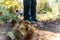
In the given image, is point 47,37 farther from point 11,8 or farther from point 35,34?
point 11,8

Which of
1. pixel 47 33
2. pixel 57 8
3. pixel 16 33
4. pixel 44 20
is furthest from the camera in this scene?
pixel 57 8

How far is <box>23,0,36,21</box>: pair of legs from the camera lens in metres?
1.61

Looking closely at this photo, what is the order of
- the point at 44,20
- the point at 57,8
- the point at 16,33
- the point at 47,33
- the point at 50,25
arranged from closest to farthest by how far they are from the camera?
the point at 16,33
the point at 47,33
the point at 50,25
the point at 44,20
the point at 57,8

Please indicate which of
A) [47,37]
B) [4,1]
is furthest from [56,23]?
[4,1]

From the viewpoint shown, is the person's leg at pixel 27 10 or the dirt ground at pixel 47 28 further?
the person's leg at pixel 27 10

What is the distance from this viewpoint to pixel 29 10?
5.41ft

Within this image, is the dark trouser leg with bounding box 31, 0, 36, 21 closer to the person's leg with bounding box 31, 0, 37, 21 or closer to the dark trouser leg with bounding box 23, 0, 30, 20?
the person's leg with bounding box 31, 0, 37, 21

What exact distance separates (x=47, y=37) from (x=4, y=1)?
0.73m

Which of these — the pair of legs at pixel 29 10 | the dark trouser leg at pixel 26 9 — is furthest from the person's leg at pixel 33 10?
the dark trouser leg at pixel 26 9

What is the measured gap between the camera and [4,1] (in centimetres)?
183

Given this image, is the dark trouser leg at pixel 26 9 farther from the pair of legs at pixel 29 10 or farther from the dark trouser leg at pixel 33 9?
the dark trouser leg at pixel 33 9

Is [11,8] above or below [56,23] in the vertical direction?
above

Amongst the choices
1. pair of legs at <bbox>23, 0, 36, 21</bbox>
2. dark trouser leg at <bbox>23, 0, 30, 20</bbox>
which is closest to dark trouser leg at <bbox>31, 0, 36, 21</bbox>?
pair of legs at <bbox>23, 0, 36, 21</bbox>

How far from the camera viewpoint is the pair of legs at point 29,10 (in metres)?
1.61
